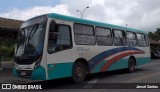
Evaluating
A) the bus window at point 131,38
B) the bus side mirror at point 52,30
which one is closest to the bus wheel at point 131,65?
the bus window at point 131,38

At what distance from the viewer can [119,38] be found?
1656cm

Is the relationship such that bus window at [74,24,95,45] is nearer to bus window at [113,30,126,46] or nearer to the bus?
the bus

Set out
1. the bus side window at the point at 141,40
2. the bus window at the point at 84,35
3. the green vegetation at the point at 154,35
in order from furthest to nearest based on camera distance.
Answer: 1. the green vegetation at the point at 154,35
2. the bus side window at the point at 141,40
3. the bus window at the point at 84,35

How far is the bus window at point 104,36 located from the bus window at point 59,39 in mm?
2557

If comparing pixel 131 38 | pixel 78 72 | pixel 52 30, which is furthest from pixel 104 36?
pixel 52 30

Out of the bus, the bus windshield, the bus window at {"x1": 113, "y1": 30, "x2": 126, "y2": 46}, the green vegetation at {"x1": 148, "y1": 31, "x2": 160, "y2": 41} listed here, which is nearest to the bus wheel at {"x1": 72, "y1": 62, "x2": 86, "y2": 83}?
the bus

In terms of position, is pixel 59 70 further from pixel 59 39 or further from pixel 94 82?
pixel 94 82

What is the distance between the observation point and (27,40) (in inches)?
460

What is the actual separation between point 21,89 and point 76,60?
2681 millimetres

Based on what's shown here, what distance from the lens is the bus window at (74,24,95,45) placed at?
12872 mm

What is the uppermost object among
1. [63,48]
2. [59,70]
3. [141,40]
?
[141,40]

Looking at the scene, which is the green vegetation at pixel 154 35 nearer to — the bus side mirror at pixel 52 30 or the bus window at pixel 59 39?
the bus window at pixel 59 39

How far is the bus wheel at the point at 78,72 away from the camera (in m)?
12.5

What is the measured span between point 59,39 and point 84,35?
1.98 m
